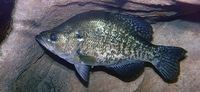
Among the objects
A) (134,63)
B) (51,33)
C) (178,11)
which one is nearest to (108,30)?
(134,63)

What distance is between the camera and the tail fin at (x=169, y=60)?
3617 mm

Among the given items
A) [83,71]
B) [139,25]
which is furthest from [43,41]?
[139,25]

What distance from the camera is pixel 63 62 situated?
15.4 ft

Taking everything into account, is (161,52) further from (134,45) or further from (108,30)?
(108,30)

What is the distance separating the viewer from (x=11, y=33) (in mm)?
3430

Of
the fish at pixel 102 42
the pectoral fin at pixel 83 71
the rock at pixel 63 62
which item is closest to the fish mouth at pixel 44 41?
the fish at pixel 102 42

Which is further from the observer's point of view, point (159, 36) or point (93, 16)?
point (159, 36)

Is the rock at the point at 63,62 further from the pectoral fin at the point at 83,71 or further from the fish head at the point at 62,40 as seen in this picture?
the pectoral fin at the point at 83,71

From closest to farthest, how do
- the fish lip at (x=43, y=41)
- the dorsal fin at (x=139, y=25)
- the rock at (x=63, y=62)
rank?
the rock at (x=63, y=62) → the fish lip at (x=43, y=41) → the dorsal fin at (x=139, y=25)

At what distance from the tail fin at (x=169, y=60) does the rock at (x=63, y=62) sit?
461mm

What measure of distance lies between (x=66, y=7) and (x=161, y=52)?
185cm

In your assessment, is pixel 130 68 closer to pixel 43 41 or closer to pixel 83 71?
pixel 83 71

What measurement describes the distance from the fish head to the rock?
0.28m

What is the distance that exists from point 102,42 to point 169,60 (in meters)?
1.23
